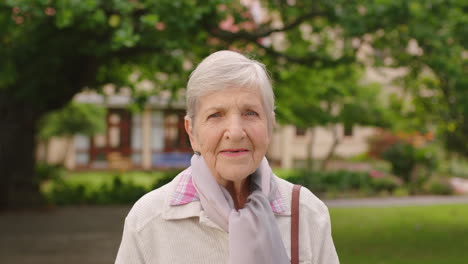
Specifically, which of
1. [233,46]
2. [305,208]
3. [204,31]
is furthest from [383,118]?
[305,208]

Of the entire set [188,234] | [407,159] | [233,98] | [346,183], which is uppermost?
[233,98]

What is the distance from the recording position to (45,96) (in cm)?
1576

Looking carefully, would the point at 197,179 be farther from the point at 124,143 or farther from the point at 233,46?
the point at 124,143

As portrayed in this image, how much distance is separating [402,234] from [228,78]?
11.6m

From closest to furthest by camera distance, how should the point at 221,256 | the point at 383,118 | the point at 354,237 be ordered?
the point at 221,256, the point at 354,237, the point at 383,118

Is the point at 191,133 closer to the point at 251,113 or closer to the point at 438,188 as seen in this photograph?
the point at 251,113

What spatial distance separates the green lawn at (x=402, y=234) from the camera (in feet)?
33.6

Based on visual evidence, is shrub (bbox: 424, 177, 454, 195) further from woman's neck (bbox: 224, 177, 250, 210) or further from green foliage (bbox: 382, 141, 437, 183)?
woman's neck (bbox: 224, 177, 250, 210)

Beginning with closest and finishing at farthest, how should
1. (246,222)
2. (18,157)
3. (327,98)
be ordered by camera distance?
(246,222), (327,98), (18,157)

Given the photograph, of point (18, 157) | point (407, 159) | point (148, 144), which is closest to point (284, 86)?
point (18, 157)

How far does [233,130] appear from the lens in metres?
2.17

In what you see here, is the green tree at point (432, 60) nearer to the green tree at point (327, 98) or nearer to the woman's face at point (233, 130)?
the green tree at point (327, 98)

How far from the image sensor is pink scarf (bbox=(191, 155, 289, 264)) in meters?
2.12

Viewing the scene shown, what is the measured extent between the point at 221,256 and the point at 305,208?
1.15ft
